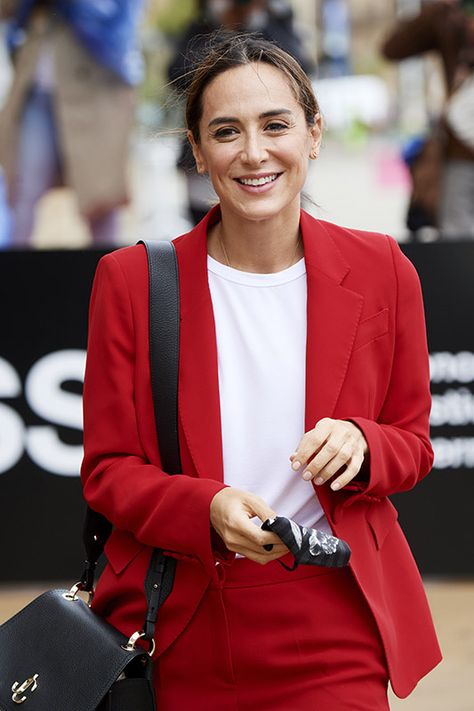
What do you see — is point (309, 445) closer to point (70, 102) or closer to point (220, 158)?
point (220, 158)

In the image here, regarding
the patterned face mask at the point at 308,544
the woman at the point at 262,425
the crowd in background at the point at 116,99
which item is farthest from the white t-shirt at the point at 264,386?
the crowd in background at the point at 116,99

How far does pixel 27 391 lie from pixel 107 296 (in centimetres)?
258

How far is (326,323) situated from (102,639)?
0.64 meters

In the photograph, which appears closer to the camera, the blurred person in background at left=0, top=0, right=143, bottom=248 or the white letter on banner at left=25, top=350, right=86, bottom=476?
the white letter on banner at left=25, top=350, right=86, bottom=476

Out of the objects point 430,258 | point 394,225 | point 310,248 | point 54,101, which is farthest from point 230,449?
point 394,225

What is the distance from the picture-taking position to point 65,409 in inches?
178

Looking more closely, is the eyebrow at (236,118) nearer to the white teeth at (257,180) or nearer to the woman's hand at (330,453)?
the white teeth at (257,180)

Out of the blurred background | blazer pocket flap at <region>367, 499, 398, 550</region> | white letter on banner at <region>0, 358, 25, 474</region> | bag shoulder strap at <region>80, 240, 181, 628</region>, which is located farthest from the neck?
white letter on banner at <region>0, 358, 25, 474</region>

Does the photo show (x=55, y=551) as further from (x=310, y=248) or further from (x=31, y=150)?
(x=310, y=248)

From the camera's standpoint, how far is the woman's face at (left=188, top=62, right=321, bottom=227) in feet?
6.53

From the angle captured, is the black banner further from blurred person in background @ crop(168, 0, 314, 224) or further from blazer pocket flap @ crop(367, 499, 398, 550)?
blazer pocket flap @ crop(367, 499, 398, 550)

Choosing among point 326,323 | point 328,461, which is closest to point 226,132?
point 326,323

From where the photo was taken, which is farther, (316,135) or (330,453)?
(316,135)

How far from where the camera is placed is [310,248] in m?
2.10
